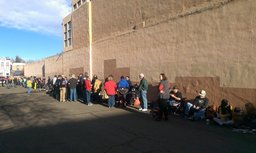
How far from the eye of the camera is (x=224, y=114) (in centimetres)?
1129

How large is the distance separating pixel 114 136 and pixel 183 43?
23.2 ft

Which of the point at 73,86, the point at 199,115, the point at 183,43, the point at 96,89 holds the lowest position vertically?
the point at 199,115

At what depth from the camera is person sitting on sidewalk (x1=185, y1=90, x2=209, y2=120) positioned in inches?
471

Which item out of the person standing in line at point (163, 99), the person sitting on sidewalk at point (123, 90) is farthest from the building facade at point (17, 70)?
the person standing in line at point (163, 99)

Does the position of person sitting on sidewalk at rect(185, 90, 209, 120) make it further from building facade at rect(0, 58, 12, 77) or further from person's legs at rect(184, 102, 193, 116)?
building facade at rect(0, 58, 12, 77)

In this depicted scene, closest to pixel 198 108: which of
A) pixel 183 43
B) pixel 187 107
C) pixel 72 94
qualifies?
pixel 187 107

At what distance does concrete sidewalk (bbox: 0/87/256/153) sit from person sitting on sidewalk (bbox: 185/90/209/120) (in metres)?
0.51

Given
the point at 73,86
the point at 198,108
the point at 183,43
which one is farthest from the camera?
the point at 73,86

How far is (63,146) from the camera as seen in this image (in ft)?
26.4

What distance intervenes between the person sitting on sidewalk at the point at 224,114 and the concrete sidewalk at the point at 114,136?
1.17 feet

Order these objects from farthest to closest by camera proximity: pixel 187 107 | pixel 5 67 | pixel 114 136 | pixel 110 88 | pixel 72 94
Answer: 1. pixel 5 67
2. pixel 72 94
3. pixel 110 88
4. pixel 187 107
5. pixel 114 136

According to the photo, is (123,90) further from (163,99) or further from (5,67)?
(5,67)

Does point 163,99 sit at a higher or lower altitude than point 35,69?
lower

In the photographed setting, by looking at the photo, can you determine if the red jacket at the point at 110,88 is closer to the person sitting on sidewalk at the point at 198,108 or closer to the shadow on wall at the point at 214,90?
the shadow on wall at the point at 214,90
